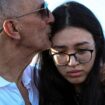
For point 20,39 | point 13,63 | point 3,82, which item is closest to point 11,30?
point 20,39

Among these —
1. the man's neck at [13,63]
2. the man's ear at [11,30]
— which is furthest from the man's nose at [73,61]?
the man's ear at [11,30]

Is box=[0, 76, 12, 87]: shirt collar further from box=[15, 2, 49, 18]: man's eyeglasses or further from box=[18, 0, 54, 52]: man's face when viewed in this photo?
box=[15, 2, 49, 18]: man's eyeglasses

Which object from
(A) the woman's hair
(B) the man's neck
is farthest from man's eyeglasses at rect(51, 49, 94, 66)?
(B) the man's neck

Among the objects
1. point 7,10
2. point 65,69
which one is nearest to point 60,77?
point 65,69

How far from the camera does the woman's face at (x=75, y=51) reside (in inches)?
146

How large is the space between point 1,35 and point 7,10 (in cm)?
17

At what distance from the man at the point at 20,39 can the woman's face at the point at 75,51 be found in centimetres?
10

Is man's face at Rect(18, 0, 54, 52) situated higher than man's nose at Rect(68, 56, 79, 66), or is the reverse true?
man's face at Rect(18, 0, 54, 52)

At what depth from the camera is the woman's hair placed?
3770 millimetres

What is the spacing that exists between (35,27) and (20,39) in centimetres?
14

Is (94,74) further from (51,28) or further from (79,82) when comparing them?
(51,28)

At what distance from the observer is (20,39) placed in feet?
12.0

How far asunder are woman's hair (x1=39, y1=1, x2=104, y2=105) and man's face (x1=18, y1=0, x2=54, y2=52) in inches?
3.5

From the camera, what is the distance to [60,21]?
3.81 meters
